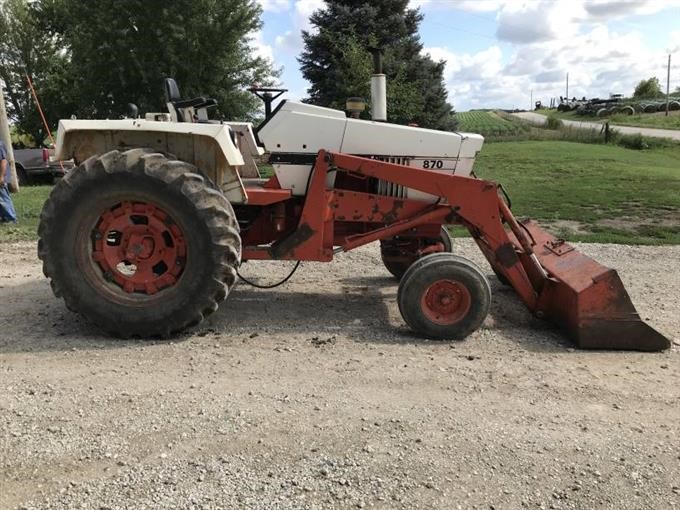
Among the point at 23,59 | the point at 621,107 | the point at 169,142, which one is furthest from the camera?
the point at 621,107

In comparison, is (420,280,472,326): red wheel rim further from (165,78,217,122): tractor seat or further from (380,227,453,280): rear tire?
(165,78,217,122): tractor seat

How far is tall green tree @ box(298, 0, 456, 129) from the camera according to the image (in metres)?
21.7

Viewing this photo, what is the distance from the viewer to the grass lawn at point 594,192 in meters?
9.94

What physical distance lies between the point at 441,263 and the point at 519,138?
29.8 metres

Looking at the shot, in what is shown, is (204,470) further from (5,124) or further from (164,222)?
(5,124)

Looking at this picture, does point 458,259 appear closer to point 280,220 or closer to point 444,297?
point 444,297

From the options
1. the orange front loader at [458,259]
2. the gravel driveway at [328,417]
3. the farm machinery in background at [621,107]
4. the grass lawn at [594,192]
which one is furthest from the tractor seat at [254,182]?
the farm machinery in background at [621,107]

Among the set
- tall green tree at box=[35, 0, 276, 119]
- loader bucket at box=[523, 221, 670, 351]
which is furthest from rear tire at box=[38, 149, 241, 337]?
tall green tree at box=[35, 0, 276, 119]

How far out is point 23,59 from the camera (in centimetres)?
2708

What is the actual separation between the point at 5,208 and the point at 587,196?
35.9ft

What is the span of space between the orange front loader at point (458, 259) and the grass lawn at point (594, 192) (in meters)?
4.53

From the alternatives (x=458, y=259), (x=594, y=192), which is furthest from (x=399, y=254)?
(x=594, y=192)

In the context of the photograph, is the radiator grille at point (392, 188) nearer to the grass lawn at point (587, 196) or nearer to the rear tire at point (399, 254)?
the rear tire at point (399, 254)

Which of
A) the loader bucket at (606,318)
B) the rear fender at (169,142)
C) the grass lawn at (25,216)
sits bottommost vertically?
the loader bucket at (606,318)
